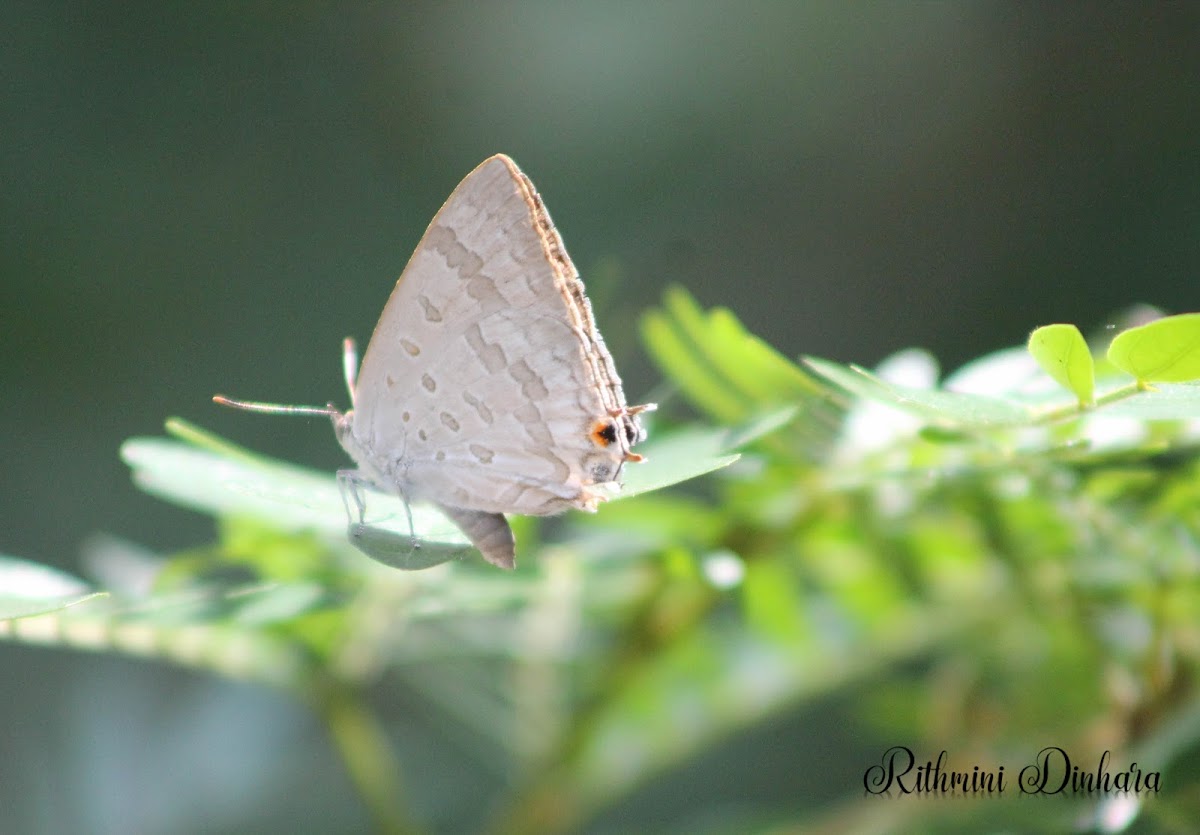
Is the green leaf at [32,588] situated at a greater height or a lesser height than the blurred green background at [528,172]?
lesser

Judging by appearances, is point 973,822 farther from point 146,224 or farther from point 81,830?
point 146,224

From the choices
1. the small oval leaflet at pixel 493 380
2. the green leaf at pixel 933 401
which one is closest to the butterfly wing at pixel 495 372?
the small oval leaflet at pixel 493 380

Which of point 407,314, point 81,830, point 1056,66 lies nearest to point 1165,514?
point 407,314

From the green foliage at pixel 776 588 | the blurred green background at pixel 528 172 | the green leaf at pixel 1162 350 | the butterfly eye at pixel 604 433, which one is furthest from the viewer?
the blurred green background at pixel 528 172

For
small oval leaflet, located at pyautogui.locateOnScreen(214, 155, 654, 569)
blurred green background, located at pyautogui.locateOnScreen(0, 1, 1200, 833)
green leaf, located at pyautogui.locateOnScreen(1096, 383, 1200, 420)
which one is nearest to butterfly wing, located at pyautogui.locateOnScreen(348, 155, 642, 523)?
small oval leaflet, located at pyautogui.locateOnScreen(214, 155, 654, 569)

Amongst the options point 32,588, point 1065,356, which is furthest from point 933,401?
point 32,588

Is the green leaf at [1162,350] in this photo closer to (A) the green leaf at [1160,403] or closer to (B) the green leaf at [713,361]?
(A) the green leaf at [1160,403]
